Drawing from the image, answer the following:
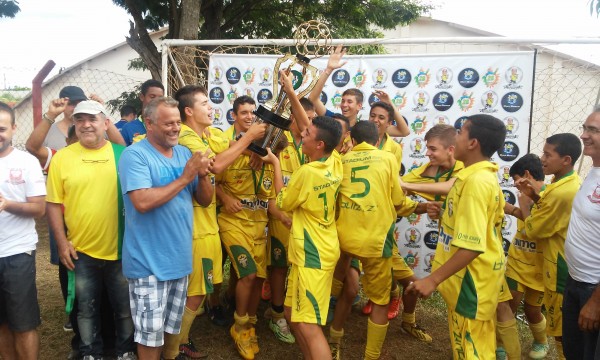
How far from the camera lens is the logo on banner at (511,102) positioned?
4.78 metres

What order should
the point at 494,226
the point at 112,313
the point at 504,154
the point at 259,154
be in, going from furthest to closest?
the point at 504,154
the point at 112,313
the point at 259,154
the point at 494,226

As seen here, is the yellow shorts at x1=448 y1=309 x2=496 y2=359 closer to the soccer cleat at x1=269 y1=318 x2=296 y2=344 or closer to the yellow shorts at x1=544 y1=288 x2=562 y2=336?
the yellow shorts at x1=544 y1=288 x2=562 y2=336

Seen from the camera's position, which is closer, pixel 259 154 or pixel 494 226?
pixel 494 226

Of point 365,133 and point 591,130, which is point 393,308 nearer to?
point 365,133

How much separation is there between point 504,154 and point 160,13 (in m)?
7.71

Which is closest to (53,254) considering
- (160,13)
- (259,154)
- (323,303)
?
(259,154)

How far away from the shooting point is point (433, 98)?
5.10m

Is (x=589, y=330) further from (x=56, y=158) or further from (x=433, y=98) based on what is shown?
(x=56, y=158)

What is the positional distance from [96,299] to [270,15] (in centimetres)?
A: 878

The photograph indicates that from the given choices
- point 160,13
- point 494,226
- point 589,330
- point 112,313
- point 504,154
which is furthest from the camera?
point 160,13

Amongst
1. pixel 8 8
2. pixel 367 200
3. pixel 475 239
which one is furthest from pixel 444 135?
pixel 8 8

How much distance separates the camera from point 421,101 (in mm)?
5133

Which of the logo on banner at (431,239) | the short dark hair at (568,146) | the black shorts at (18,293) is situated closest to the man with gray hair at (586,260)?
the short dark hair at (568,146)

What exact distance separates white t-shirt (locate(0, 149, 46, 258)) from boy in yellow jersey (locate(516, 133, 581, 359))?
3536 mm
